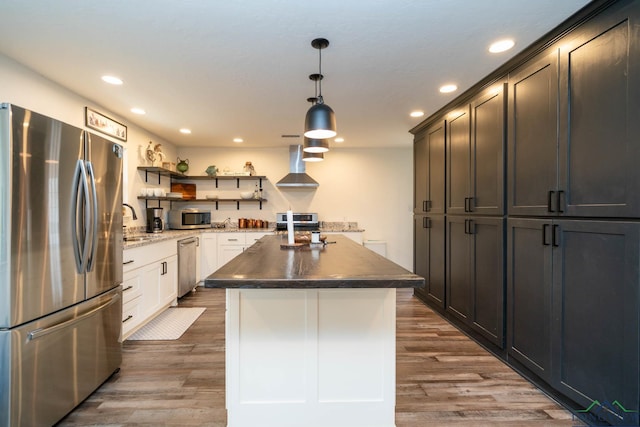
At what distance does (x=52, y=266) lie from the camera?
166cm

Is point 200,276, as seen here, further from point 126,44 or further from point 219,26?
point 219,26

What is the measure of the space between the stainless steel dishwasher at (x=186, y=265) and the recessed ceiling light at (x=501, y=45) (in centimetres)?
384

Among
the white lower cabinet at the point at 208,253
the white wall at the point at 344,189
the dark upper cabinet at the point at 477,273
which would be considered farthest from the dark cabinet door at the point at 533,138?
the white lower cabinet at the point at 208,253

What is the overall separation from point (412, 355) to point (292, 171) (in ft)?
11.8

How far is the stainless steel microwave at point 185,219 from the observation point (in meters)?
4.77

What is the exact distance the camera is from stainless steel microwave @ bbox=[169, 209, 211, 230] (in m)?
4.77

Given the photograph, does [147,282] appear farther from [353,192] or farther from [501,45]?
[501,45]

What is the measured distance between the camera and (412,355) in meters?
2.52

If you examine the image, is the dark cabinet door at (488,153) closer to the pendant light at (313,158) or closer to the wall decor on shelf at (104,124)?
the pendant light at (313,158)

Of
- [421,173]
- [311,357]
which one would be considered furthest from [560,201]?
[421,173]

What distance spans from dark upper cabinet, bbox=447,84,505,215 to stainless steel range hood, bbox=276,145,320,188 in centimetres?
247

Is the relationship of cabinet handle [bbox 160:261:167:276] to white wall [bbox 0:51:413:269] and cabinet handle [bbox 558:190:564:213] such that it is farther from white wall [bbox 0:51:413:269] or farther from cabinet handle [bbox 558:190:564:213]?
cabinet handle [bbox 558:190:564:213]

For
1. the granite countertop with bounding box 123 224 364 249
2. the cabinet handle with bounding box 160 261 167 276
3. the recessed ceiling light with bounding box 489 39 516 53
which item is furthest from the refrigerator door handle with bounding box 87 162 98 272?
the recessed ceiling light with bounding box 489 39 516 53

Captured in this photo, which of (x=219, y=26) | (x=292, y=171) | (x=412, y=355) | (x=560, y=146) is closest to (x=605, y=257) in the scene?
(x=560, y=146)
